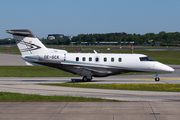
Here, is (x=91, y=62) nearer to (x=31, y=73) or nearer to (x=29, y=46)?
(x=29, y=46)

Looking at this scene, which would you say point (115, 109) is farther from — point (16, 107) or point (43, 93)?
point (43, 93)

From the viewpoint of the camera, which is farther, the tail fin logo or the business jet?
the tail fin logo

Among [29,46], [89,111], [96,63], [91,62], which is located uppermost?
[29,46]

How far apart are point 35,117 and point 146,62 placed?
61.5 ft

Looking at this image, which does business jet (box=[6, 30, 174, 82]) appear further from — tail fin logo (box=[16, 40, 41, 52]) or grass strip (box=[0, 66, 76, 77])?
grass strip (box=[0, 66, 76, 77])

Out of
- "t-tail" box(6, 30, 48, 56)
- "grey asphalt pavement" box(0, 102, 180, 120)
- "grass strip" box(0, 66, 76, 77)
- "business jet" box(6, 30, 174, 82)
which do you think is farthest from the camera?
"grass strip" box(0, 66, 76, 77)

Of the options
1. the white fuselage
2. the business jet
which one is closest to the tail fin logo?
the business jet

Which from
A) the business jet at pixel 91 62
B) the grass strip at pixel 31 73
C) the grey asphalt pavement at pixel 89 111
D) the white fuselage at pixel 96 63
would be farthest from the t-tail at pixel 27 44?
the grey asphalt pavement at pixel 89 111

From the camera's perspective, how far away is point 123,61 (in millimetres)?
29797

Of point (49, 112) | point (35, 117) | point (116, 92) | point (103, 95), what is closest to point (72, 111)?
point (49, 112)

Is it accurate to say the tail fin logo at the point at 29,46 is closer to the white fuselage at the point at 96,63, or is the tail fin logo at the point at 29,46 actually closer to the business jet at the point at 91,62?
the business jet at the point at 91,62

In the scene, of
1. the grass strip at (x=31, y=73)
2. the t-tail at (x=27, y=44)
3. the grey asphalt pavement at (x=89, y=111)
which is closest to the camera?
the grey asphalt pavement at (x=89, y=111)

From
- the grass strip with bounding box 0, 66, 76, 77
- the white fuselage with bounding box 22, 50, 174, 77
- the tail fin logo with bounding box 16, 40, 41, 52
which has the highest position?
the tail fin logo with bounding box 16, 40, 41, 52

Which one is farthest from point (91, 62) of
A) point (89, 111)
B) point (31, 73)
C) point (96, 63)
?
point (89, 111)
